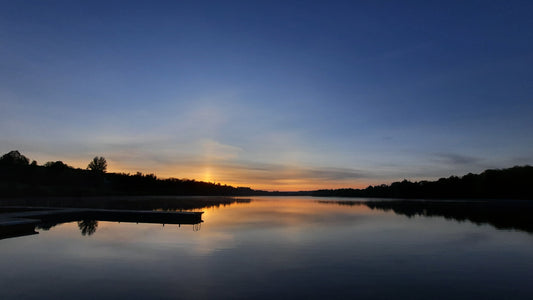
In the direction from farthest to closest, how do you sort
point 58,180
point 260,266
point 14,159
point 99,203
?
1. point 14,159
2. point 58,180
3. point 99,203
4. point 260,266

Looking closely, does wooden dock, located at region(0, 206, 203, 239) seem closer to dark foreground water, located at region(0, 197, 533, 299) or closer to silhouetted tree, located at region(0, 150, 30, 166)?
dark foreground water, located at region(0, 197, 533, 299)

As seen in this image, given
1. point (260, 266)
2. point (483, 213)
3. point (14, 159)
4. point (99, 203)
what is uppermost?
point (14, 159)

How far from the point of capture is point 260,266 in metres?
17.9

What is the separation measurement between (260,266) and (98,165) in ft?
571

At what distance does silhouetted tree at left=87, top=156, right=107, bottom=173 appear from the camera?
167875 millimetres

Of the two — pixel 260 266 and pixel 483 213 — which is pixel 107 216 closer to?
pixel 260 266

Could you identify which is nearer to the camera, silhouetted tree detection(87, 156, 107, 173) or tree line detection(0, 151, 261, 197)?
tree line detection(0, 151, 261, 197)

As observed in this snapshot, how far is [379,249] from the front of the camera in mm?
23828

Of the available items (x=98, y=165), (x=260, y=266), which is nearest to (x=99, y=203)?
(x=260, y=266)

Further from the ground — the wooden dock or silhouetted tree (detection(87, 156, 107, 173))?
silhouetted tree (detection(87, 156, 107, 173))

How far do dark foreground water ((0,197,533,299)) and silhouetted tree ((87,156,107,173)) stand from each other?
502 feet

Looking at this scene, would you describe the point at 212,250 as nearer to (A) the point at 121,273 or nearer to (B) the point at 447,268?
(A) the point at 121,273

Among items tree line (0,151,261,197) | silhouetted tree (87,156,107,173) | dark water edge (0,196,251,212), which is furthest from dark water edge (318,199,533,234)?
silhouetted tree (87,156,107,173)

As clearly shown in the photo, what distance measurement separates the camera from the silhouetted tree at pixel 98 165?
6609 inches
